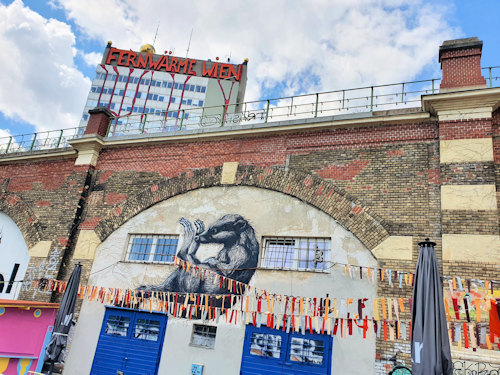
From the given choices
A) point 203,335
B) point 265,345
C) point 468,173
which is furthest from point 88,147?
point 468,173

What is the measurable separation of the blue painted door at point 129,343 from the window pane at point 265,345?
2.53 metres

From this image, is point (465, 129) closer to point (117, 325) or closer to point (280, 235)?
point (280, 235)

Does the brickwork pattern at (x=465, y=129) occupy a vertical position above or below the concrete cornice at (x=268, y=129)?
below

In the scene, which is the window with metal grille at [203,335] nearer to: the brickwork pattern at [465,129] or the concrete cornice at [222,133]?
the concrete cornice at [222,133]

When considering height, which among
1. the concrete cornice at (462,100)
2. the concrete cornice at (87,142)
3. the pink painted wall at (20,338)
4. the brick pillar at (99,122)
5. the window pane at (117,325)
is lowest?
the pink painted wall at (20,338)

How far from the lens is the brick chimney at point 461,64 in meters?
9.31

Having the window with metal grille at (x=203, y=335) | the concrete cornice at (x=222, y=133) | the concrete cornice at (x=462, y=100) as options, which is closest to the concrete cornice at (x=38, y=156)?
the concrete cornice at (x=222, y=133)

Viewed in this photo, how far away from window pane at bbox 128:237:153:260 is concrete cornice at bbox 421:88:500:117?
27.5ft

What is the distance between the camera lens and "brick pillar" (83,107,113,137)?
1378 centimetres

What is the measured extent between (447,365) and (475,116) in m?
5.96

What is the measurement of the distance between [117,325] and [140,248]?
2.20 metres

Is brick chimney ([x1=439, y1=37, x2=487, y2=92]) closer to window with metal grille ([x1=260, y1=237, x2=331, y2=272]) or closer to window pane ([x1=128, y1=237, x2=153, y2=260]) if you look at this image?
window with metal grille ([x1=260, y1=237, x2=331, y2=272])

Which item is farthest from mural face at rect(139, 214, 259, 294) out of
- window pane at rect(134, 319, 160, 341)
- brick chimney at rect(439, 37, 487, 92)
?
brick chimney at rect(439, 37, 487, 92)

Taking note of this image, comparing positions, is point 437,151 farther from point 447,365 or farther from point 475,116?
point 447,365
